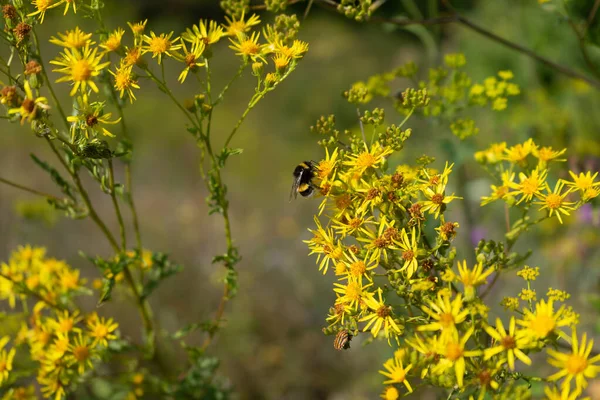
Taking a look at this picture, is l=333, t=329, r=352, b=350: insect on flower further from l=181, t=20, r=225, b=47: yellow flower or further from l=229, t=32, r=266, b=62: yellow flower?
l=181, t=20, r=225, b=47: yellow flower

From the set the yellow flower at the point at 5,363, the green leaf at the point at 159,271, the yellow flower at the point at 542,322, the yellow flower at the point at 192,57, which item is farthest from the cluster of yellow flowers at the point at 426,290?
the yellow flower at the point at 5,363

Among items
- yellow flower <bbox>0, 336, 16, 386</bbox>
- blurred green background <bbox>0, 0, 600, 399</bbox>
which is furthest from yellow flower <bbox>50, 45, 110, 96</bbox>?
yellow flower <bbox>0, 336, 16, 386</bbox>

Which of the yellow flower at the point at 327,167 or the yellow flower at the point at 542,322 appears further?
the yellow flower at the point at 327,167

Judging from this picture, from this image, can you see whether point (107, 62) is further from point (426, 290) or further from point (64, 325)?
point (426, 290)

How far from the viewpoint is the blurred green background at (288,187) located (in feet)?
12.0

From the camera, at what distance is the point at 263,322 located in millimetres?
4316

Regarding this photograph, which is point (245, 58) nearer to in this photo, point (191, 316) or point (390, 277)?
point (390, 277)

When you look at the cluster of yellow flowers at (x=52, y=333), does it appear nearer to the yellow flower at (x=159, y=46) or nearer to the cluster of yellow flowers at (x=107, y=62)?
the cluster of yellow flowers at (x=107, y=62)

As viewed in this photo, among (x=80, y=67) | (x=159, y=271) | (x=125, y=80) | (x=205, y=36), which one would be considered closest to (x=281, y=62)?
(x=205, y=36)

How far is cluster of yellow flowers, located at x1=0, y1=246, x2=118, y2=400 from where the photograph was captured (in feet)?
6.12

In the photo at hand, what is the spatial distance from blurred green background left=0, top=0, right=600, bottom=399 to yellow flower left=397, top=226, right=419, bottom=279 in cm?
108

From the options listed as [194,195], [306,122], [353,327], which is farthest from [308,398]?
[306,122]

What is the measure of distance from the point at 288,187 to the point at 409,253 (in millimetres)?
4727

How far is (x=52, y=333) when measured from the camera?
196 centimetres
